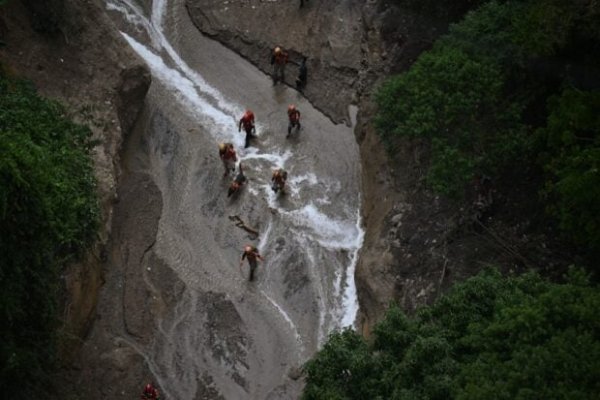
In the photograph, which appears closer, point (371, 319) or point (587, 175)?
point (587, 175)

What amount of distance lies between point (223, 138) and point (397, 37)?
22.2 feet

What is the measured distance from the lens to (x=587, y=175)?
1502cm

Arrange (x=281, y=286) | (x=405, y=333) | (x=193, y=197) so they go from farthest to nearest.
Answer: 1. (x=193, y=197)
2. (x=281, y=286)
3. (x=405, y=333)

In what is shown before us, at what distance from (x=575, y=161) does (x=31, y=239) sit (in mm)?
11539

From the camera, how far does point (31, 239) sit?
16281 millimetres

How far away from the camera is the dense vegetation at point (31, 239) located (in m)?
15.5

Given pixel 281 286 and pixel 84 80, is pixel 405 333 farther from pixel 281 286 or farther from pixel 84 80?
pixel 84 80

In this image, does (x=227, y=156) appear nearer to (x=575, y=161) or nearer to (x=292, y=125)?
(x=292, y=125)

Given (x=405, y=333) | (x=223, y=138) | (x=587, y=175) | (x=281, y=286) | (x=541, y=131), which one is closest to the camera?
(x=405, y=333)

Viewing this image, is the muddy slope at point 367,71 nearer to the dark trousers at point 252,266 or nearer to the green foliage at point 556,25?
the dark trousers at point 252,266

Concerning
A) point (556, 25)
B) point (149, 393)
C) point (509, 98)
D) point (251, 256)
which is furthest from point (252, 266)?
point (556, 25)

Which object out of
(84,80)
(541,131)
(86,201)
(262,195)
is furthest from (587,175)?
(84,80)

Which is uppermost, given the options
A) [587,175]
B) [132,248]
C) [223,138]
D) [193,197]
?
[587,175]

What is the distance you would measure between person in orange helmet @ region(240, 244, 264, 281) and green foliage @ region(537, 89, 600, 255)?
8138mm
